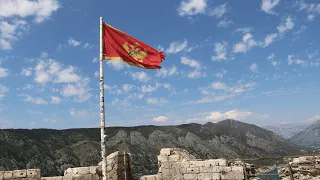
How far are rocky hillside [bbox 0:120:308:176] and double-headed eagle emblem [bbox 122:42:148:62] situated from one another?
4931cm

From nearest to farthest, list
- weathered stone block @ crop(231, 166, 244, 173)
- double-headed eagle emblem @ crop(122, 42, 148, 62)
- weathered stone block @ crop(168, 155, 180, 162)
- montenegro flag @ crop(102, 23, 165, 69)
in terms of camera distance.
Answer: montenegro flag @ crop(102, 23, 165, 69) < double-headed eagle emblem @ crop(122, 42, 148, 62) < weathered stone block @ crop(231, 166, 244, 173) < weathered stone block @ crop(168, 155, 180, 162)

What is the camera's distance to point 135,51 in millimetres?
12711

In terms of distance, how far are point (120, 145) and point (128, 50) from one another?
67510 mm

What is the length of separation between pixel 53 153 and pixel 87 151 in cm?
733

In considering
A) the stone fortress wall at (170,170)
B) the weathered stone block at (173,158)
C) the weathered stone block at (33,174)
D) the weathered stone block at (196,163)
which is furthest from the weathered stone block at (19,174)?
the weathered stone block at (196,163)

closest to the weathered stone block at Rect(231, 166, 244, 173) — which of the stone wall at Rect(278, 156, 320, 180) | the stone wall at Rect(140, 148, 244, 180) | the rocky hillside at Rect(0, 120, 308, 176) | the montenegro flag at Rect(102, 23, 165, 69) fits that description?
the stone wall at Rect(140, 148, 244, 180)

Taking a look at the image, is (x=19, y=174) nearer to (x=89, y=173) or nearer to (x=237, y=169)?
(x=89, y=173)

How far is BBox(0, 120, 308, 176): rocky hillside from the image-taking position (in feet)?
202

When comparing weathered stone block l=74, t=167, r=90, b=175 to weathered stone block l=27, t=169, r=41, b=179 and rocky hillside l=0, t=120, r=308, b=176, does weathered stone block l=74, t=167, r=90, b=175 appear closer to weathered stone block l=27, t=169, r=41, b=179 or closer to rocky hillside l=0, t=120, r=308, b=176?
weathered stone block l=27, t=169, r=41, b=179

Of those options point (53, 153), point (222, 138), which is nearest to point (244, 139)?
point (222, 138)

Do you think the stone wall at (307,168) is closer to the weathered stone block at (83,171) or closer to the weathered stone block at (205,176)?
the weathered stone block at (205,176)

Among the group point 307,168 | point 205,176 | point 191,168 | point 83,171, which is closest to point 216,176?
point 205,176

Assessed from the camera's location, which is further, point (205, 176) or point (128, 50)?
point (205, 176)

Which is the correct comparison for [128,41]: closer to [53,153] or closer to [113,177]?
[113,177]
